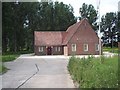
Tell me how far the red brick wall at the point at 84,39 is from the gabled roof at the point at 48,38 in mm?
6245

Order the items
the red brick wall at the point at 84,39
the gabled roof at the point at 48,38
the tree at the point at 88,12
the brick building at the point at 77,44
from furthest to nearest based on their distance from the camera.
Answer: the tree at the point at 88,12, the gabled roof at the point at 48,38, the red brick wall at the point at 84,39, the brick building at the point at 77,44

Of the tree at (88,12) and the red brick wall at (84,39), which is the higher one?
the tree at (88,12)

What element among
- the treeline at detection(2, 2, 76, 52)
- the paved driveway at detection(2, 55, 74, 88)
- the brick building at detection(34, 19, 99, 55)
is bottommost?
the paved driveway at detection(2, 55, 74, 88)

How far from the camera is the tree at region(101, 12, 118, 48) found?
105625mm

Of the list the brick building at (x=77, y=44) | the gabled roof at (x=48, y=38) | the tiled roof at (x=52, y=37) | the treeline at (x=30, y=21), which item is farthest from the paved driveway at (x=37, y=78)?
the treeline at (x=30, y=21)

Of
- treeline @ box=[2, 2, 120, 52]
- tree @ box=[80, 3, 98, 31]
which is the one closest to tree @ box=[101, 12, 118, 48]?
treeline @ box=[2, 2, 120, 52]

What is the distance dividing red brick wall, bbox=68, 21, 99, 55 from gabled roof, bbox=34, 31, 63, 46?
6.25 meters

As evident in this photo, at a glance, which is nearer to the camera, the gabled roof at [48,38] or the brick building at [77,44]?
the brick building at [77,44]

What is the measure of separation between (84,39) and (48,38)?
390 inches

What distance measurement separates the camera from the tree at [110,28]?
10562cm

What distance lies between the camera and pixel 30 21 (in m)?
88.9

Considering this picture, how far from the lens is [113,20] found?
10912 cm

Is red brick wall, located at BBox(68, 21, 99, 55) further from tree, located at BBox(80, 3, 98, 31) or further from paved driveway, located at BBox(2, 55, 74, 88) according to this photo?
paved driveway, located at BBox(2, 55, 74, 88)

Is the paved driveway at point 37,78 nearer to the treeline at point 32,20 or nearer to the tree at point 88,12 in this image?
the treeline at point 32,20
